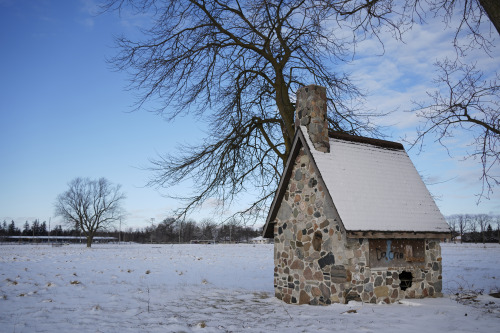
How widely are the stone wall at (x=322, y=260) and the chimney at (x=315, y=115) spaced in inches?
25.2

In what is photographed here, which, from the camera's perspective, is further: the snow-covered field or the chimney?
the chimney

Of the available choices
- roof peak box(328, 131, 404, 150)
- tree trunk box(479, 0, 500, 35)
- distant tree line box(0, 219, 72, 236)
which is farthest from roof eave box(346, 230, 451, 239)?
distant tree line box(0, 219, 72, 236)

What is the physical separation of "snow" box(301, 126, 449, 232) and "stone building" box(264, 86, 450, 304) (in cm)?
4

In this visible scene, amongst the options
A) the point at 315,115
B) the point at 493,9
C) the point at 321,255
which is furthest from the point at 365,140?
the point at 493,9

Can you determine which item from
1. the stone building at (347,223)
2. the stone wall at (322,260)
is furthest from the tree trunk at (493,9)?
the stone wall at (322,260)

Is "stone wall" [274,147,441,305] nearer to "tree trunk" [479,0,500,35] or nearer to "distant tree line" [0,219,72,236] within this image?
"tree trunk" [479,0,500,35]

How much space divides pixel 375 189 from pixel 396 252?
1.89 metres

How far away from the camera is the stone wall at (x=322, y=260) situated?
957cm

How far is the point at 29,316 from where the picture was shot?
323 inches

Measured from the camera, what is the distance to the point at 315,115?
11.2m

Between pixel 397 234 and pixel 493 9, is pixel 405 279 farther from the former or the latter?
pixel 493 9

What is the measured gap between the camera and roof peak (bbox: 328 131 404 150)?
11.8 metres

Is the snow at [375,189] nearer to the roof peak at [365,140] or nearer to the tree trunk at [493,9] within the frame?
the roof peak at [365,140]

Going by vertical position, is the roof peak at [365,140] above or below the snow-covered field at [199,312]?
above
